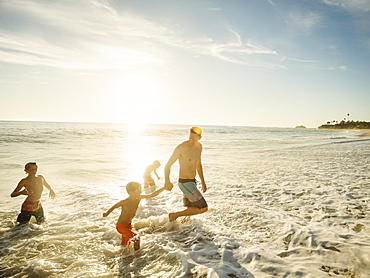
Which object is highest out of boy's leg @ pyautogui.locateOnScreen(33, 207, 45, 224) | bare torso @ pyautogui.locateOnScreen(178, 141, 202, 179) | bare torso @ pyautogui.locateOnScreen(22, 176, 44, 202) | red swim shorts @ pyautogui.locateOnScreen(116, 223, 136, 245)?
bare torso @ pyautogui.locateOnScreen(178, 141, 202, 179)

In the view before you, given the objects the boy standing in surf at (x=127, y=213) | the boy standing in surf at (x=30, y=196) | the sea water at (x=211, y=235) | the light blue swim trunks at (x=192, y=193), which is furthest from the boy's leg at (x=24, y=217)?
the light blue swim trunks at (x=192, y=193)

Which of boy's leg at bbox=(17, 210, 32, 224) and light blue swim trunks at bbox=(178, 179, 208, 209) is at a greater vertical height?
light blue swim trunks at bbox=(178, 179, 208, 209)

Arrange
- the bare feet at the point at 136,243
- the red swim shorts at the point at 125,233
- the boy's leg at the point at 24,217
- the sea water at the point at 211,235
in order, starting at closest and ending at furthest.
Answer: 1. the sea water at the point at 211,235
2. the bare feet at the point at 136,243
3. the red swim shorts at the point at 125,233
4. the boy's leg at the point at 24,217

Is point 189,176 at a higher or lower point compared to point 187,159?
lower

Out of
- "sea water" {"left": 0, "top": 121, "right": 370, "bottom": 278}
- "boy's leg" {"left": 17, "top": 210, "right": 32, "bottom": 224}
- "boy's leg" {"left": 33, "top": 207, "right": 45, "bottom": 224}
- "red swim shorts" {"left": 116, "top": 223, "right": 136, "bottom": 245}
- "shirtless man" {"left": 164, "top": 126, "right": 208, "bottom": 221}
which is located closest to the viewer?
"sea water" {"left": 0, "top": 121, "right": 370, "bottom": 278}

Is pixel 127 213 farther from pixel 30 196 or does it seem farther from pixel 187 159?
pixel 30 196

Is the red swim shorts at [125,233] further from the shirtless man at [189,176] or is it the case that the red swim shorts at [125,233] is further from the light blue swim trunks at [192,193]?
the light blue swim trunks at [192,193]

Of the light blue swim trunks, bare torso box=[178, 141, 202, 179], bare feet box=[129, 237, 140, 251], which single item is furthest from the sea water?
bare torso box=[178, 141, 202, 179]

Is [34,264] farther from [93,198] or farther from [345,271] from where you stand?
[345,271]

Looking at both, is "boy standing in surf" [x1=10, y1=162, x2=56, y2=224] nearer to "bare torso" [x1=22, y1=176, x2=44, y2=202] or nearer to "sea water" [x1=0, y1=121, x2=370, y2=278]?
"bare torso" [x1=22, y1=176, x2=44, y2=202]

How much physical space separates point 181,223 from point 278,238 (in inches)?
77.4

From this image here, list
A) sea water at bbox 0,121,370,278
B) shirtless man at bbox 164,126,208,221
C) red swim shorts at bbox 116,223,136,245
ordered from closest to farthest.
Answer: sea water at bbox 0,121,370,278, red swim shorts at bbox 116,223,136,245, shirtless man at bbox 164,126,208,221

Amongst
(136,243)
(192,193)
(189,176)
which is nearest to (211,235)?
(192,193)

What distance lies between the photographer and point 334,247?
375 cm
